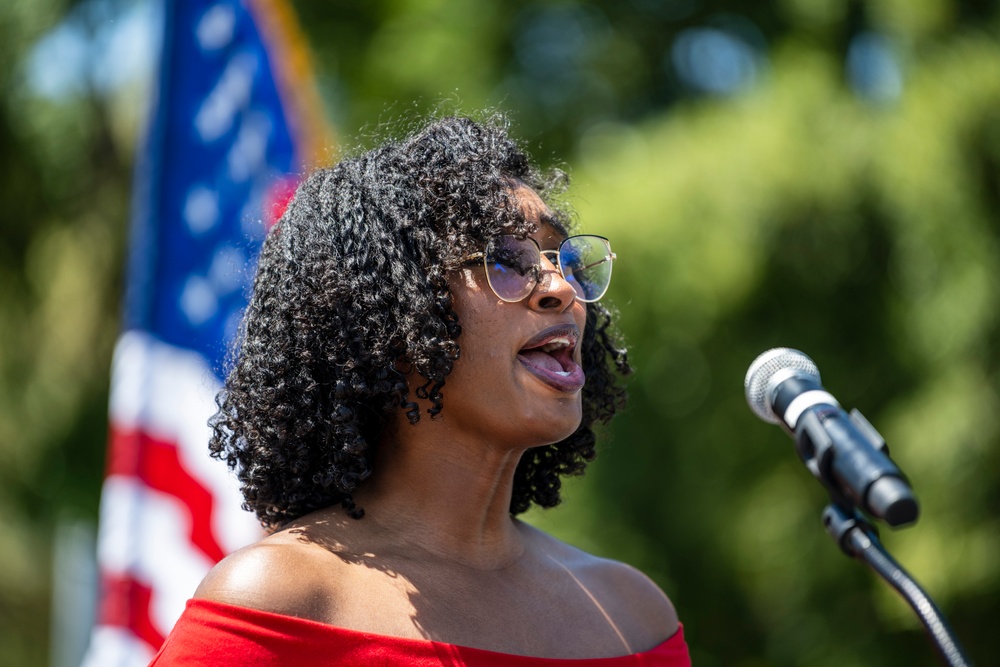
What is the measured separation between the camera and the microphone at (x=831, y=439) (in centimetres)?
159

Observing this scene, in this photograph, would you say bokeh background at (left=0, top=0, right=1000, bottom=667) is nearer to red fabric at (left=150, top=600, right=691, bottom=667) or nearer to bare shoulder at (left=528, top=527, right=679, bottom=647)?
bare shoulder at (left=528, top=527, right=679, bottom=647)

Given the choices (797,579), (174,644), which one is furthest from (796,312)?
(174,644)

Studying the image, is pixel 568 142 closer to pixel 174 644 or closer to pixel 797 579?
pixel 797 579

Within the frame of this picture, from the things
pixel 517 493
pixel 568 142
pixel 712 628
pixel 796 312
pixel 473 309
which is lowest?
pixel 712 628

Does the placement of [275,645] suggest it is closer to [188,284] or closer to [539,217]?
[539,217]

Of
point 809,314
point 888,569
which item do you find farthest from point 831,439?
point 809,314

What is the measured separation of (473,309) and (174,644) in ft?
2.82

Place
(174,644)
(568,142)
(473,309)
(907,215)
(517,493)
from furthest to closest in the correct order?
(568,142), (907,215), (517,493), (473,309), (174,644)

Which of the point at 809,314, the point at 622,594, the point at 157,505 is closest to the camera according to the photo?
the point at 622,594

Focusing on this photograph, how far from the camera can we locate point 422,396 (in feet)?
7.82

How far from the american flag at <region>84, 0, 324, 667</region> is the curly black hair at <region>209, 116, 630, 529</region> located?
2.63ft

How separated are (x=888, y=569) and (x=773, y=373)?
0.39m

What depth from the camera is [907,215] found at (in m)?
5.98

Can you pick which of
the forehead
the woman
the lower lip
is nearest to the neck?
the woman
